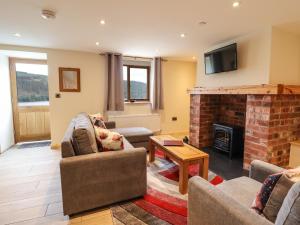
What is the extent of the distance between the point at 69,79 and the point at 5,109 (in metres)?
1.45

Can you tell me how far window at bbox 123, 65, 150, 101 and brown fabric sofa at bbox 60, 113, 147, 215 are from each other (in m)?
2.99

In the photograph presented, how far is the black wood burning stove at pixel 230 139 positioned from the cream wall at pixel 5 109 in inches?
172

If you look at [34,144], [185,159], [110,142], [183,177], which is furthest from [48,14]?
[34,144]

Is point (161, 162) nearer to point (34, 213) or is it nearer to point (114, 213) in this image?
point (114, 213)

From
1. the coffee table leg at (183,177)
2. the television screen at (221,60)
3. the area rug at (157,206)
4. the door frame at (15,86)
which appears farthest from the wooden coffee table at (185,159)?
the door frame at (15,86)

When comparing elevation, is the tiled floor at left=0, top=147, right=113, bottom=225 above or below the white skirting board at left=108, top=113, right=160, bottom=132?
below

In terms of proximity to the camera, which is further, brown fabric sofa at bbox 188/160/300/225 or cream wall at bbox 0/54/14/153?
cream wall at bbox 0/54/14/153

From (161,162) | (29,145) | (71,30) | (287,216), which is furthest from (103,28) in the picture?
(29,145)

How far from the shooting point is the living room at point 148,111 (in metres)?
1.69

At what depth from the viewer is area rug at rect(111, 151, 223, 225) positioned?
1.67 m

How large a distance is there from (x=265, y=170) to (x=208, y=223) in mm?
749

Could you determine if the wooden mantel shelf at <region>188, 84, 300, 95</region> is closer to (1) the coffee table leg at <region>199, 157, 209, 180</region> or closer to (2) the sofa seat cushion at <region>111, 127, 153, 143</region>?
(1) the coffee table leg at <region>199, 157, 209, 180</region>

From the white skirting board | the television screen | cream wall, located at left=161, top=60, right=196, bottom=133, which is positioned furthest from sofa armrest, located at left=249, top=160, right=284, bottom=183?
cream wall, located at left=161, top=60, right=196, bottom=133

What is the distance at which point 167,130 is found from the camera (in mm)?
5078
